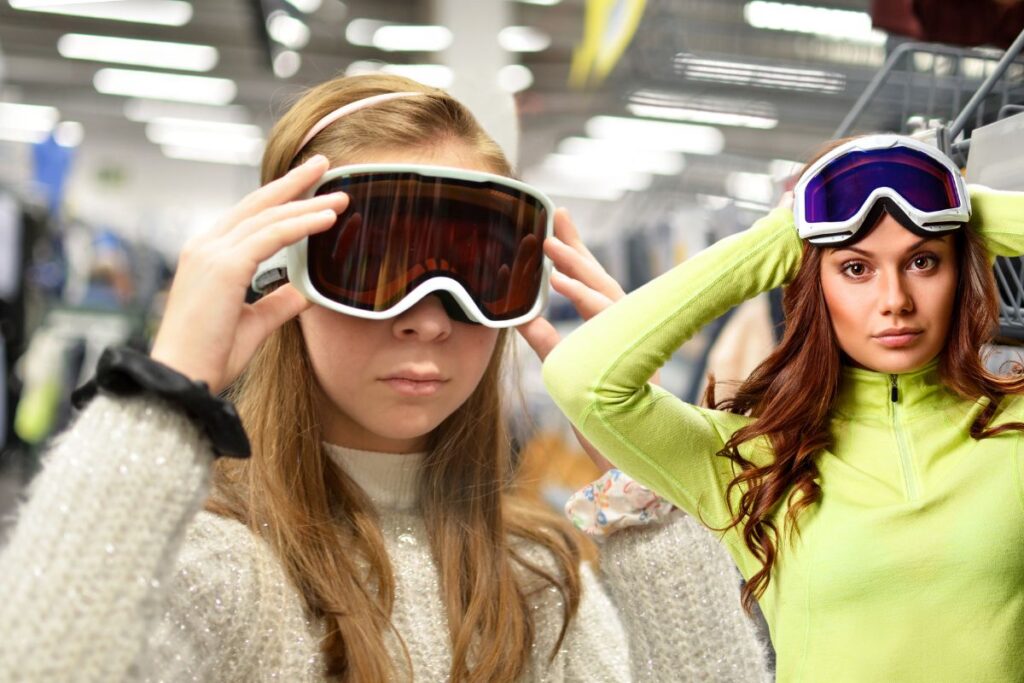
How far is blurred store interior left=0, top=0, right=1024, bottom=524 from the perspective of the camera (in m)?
1.57

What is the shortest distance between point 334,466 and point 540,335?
30cm

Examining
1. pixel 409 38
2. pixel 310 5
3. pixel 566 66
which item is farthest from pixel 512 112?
pixel 566 66

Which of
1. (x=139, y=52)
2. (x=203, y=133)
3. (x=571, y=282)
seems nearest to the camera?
(x=571, y=282)

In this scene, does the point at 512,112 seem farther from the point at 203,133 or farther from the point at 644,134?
the point at 203,133

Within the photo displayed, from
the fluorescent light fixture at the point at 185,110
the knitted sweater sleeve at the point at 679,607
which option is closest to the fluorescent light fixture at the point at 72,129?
the fluorescent light fixture at the point at 185,110

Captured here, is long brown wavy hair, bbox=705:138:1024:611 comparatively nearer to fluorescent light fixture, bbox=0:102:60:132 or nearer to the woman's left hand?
the woman's left hand

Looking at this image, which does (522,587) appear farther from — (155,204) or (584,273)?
(155,204)

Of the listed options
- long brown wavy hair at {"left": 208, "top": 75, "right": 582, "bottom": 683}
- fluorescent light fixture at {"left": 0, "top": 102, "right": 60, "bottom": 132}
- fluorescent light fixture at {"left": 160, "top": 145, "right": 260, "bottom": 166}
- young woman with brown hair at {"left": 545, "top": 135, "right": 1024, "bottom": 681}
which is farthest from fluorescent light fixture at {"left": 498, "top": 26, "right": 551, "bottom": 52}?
young woman with brown hair at {"left": 545, "top": 135, "right": 1024, "bottom": 681}

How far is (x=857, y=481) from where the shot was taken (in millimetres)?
998

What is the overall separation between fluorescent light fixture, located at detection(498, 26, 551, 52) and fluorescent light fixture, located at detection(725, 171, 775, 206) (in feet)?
20.7

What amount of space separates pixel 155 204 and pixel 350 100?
1254 centimetres

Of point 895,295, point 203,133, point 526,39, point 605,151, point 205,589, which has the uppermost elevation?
point 526,39

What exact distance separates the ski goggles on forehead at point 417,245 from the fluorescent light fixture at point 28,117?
1229 cm

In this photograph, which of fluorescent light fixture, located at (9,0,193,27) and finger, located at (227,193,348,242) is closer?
finger, located at (227,193,348,242)
